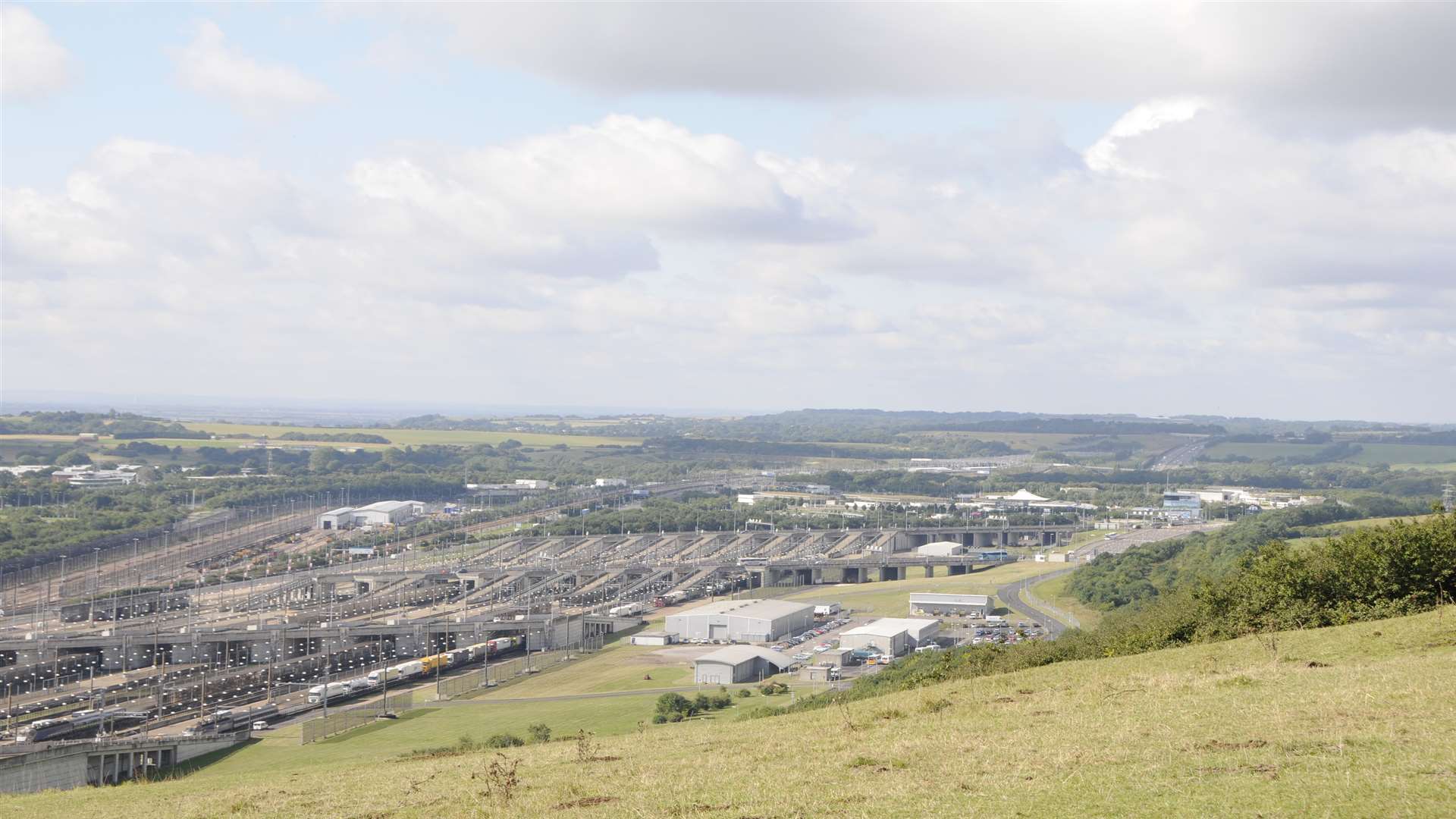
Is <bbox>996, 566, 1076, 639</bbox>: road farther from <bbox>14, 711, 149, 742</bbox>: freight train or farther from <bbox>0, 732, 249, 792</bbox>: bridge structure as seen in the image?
<bbox>14, 711, 149, 742</bbox>: freight train

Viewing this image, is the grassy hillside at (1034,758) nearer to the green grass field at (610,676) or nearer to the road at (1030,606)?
the green grass field at (610,676)

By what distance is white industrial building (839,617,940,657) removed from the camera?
295 feet

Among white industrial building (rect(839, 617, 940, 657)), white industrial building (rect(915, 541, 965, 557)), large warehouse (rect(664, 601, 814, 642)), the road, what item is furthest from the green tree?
white industrial building (rect(915, 541, 965, 557))

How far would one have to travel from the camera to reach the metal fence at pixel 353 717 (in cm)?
6400

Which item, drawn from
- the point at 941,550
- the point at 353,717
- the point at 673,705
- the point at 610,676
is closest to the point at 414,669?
the point at 610,676

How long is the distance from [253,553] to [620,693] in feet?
344

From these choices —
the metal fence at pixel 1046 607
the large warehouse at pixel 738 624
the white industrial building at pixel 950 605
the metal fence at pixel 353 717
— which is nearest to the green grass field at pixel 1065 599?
the metal fence at pixel 1046 607

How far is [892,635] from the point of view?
9038 centimetres

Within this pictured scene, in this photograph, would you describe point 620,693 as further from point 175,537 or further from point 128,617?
point 175,537

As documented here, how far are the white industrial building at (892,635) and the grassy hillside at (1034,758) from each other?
181ft

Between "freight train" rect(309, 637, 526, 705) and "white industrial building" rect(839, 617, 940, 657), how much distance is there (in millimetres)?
28790

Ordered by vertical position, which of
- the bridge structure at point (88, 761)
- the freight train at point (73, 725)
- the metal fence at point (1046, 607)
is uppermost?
the bridge structure at point (88, 761)

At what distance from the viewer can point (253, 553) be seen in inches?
6368

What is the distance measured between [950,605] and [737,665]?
136 ft
